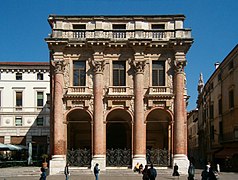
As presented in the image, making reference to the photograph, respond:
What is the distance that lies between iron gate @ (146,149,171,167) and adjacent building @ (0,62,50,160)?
Answer: 27057 millimetres

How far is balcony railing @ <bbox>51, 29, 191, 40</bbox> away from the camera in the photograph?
37688 millimetres

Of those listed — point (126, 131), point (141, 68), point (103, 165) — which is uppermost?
point (141, 68)

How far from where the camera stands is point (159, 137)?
43.8 meters

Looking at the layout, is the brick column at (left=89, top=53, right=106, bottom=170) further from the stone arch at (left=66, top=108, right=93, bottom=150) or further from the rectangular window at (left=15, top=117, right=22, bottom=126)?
the rectangular window at (left=15, top=117, right=22, bottom=126)

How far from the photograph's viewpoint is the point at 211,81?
2414 inches

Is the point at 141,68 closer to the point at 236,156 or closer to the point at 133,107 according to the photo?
the point at 133,107

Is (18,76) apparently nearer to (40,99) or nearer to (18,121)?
(40,99)

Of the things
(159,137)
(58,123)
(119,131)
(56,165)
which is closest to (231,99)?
(159,137)

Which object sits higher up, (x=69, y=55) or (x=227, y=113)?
(x=69, y=55)

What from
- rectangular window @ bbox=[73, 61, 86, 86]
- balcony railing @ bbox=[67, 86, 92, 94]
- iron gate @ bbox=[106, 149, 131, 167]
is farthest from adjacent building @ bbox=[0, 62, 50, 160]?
iron gate @ bbox=[106, 149, 131, 167]

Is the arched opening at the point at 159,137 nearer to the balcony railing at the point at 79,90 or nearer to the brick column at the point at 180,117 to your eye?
the brick column at the point at 180,117

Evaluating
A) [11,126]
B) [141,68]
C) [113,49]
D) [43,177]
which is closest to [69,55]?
[113,49]

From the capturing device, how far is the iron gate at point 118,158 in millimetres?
37656

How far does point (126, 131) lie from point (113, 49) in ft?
30.2
